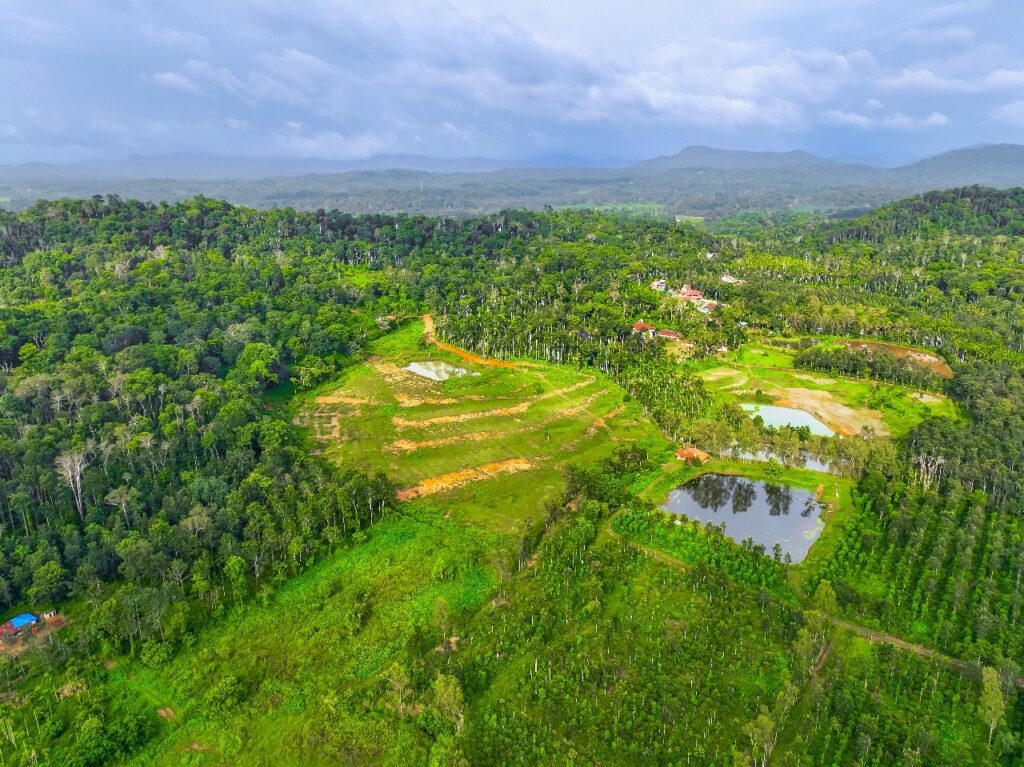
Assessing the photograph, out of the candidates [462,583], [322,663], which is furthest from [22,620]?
[462,583]

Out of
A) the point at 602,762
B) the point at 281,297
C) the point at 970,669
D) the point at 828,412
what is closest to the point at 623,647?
the point at 602,762

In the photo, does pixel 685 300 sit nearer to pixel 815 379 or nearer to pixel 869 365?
pixel 815 379

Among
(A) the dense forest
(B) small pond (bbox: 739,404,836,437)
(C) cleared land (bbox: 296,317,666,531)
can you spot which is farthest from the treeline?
(C) cleared land (bbox: 296,317,666,531)

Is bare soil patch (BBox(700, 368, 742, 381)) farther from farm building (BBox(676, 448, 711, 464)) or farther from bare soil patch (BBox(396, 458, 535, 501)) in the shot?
bare soil patch (BBox(396, 458, 535, 501))

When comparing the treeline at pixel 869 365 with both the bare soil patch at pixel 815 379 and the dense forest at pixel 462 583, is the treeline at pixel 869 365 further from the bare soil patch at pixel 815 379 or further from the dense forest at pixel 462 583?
the bare soil patch at pixel 815 379

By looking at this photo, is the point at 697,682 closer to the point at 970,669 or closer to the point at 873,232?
the point at 970,669
